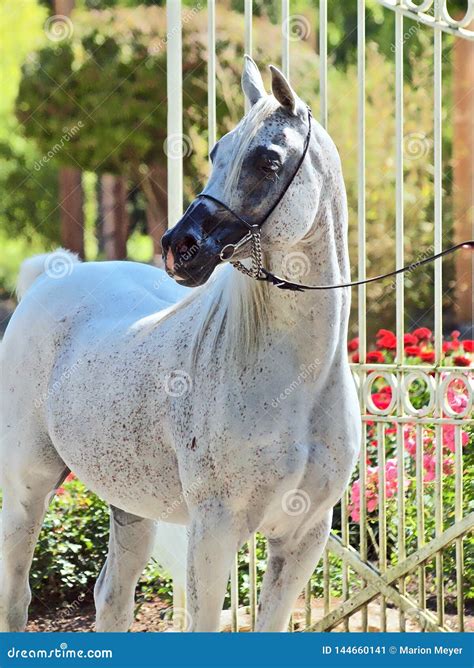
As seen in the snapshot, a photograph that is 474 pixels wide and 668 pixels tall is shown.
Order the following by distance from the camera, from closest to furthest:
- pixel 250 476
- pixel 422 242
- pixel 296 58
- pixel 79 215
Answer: pixel 250 476 < pixel 296 58 < pixel 422 242 < pixel 79 215

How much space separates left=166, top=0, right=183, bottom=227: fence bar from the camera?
4613mm

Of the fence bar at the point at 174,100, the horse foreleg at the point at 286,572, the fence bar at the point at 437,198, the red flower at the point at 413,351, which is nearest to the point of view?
the horse foreleg at the point at 286,572

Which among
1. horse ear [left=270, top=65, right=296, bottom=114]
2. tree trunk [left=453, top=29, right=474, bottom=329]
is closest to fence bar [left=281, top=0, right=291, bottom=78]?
horse ear [left=270, top=65, right=296, bottom=114]

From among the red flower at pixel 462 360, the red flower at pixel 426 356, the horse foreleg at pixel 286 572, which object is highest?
the red flower at pixel 426 356

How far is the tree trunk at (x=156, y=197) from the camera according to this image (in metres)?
13.9

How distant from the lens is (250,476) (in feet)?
10.3

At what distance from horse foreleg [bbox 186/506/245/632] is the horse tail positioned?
1.43 metres

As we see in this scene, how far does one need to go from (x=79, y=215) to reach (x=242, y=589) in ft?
31.3

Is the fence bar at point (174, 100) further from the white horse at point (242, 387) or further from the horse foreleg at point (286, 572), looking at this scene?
the horse foreleg at point (286, 572)

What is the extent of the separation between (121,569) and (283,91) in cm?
195

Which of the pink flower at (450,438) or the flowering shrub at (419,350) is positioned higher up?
the flowering shrub at (419,350)

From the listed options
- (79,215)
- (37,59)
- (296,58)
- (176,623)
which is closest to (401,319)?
(176,623)

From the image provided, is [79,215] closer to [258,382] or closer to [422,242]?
[422,242]

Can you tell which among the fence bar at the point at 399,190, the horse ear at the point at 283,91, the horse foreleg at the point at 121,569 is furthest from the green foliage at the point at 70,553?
the horse ear at the point at 283,91
